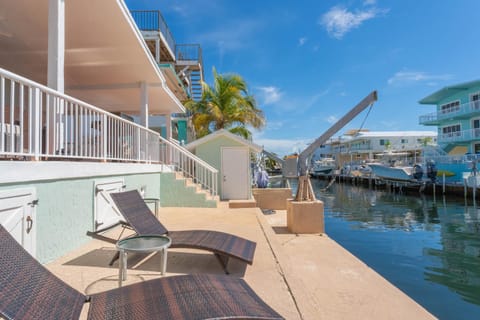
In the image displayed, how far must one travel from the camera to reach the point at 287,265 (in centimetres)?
431

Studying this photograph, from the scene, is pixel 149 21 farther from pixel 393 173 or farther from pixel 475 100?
pixel 475 100

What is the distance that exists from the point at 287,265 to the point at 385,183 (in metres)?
33.5

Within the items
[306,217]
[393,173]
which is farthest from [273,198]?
[393,173]

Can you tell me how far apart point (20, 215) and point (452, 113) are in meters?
41.8

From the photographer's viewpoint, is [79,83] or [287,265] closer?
[287,265]

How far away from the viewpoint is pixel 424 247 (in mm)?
10609

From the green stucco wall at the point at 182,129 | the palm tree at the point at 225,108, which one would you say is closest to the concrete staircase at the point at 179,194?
the palm tree at the point at 225,108

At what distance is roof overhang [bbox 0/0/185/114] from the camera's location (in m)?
6.25

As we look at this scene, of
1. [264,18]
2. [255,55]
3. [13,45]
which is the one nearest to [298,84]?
[255,55]

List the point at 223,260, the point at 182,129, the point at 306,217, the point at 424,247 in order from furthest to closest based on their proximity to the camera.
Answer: the point at 182,129 → the point at 424,247 → the point at 306,217 → the point at 223,260

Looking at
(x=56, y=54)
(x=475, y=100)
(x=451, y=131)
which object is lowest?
(x=56, y=54)

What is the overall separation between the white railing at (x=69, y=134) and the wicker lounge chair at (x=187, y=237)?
1238 mm

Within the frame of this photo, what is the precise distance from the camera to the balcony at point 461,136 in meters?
32.0

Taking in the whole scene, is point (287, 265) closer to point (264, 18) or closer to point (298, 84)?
point (264, 18)
